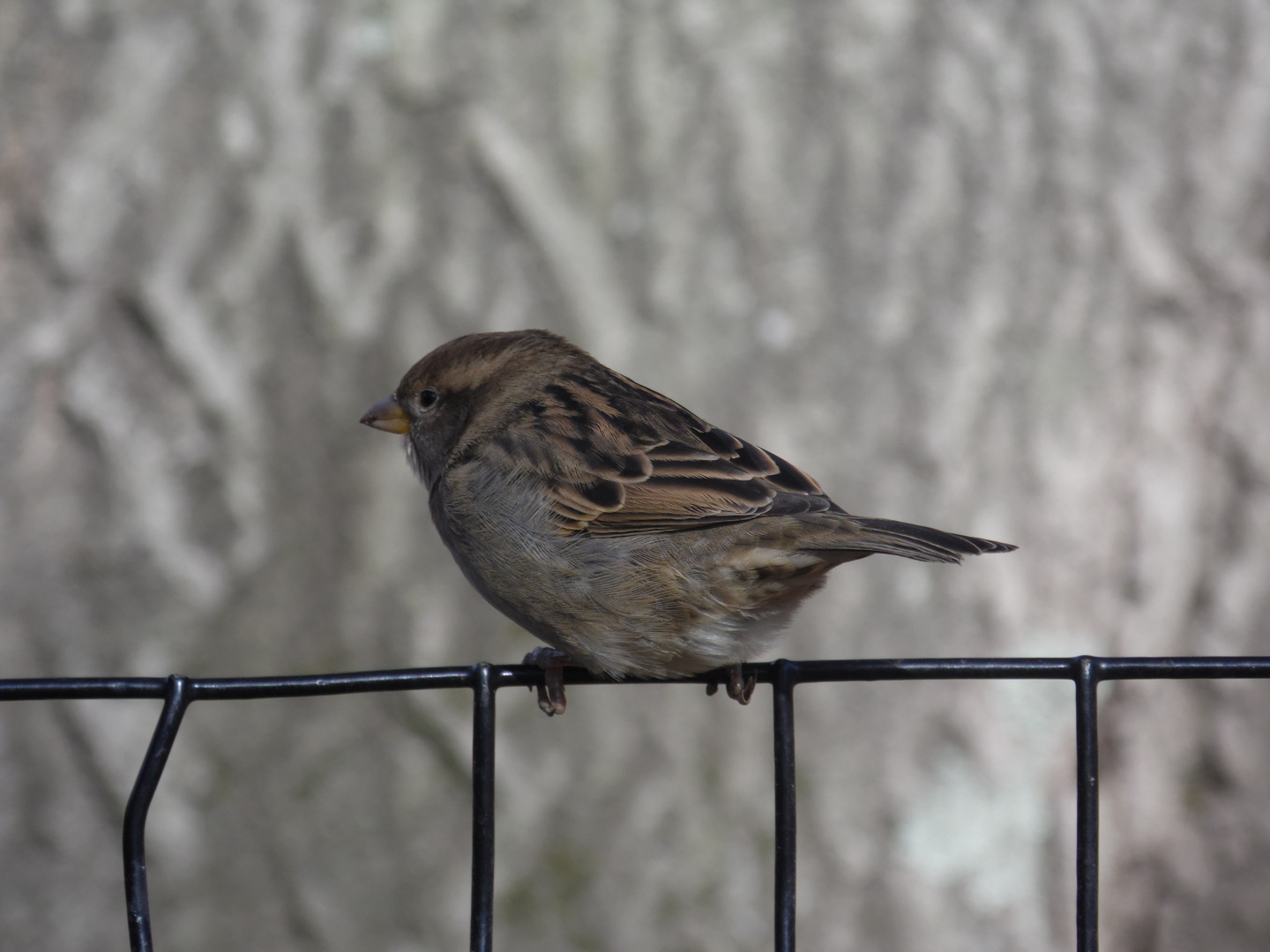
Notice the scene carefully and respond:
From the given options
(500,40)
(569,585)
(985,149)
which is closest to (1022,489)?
(985,149)

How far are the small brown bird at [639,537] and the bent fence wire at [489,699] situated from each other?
55 cm

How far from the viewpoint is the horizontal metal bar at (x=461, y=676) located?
1290 mm

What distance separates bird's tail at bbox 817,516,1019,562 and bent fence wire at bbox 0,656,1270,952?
1.02ft

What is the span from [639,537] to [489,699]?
76 cm

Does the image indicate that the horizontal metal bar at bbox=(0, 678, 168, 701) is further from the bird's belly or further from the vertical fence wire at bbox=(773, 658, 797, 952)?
the bird's belly

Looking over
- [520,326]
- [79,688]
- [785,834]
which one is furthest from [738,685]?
[520,326]

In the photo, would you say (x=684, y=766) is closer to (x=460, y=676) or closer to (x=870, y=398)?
(x=870, y=398)

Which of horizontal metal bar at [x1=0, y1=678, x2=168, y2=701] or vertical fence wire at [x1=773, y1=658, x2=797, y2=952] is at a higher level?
horizontal metal bar at [x1=0, y1=678, x2=168, y2=701]

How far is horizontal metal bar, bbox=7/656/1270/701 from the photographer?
129 cm

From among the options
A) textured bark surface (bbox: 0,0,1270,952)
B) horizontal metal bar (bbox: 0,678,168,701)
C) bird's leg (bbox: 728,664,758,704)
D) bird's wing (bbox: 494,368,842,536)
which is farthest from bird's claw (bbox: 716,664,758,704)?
horizontal metal bar (bbox: 0,678,168,701)

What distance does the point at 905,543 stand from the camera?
5.90ft

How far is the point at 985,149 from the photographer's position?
3.25 m

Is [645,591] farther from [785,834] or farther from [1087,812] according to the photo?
[1087,812]

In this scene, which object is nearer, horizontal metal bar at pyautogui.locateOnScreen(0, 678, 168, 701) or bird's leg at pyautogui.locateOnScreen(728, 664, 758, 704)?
horizontal metal bar at pyautogui.locateOnScreen(0, 678, 168, 701)
